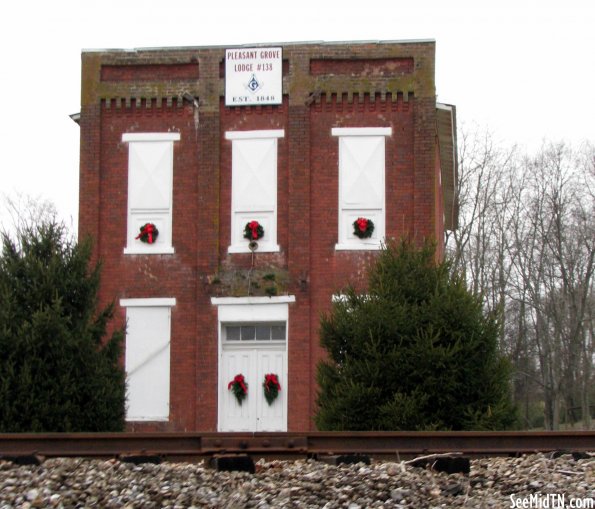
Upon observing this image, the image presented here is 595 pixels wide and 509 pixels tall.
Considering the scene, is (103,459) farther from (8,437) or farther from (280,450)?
(280,450)

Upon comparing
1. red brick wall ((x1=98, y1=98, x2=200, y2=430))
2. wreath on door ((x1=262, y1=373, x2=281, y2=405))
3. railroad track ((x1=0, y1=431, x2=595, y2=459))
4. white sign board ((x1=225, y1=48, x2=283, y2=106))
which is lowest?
railroad track ((x1=0, y1=431, x2=595, y2=459))

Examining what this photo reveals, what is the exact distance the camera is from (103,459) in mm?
10594

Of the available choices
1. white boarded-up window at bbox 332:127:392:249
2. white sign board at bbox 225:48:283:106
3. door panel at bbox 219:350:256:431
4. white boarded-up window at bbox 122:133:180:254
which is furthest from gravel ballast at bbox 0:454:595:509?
white sign board at bbox 225:48:283:106

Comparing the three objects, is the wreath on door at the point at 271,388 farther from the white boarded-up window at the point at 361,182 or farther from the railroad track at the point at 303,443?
the railroad track at the point at 303,443

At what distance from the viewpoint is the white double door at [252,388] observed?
22438mm

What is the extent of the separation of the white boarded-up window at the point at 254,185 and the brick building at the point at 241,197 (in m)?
0.03

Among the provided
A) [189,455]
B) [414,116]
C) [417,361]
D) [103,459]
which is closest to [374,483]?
[189,455]

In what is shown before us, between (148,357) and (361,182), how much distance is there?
19.3ft

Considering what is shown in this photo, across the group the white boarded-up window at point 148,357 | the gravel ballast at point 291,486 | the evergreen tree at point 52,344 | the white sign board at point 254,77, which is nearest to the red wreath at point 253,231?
the white boarded-up window at point 148,357

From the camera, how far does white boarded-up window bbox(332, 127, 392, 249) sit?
2291 cm

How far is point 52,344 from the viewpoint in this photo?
49.0ft

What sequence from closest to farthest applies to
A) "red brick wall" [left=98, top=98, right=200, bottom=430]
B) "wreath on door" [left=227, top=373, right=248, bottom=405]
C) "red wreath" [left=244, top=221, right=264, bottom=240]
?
"wreath on door" [left=227, top=373, right=248, bottom=405] → "red brick wall" [left=98, top=98, right=200, bottom=430] → "red wreath" [left=244, top=221, right=264, bottom=240]

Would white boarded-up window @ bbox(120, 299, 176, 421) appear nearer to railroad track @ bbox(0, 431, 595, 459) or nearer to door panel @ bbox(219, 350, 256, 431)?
door panel @ bbox(219, 350, 256, 431)

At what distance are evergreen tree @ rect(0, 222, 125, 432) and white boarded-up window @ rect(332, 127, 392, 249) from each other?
25.0 ft
